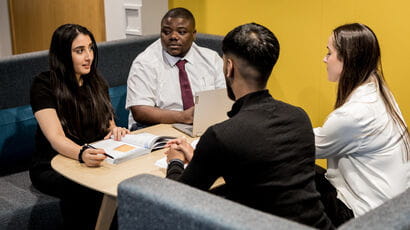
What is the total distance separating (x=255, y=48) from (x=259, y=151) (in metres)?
0.35

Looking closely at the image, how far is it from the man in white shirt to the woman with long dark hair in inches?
14.2

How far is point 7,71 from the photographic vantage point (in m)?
3.20

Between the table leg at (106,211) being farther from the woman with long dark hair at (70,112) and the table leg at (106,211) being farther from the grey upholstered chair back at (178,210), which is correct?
the grey upholstered chair back at (178,210)

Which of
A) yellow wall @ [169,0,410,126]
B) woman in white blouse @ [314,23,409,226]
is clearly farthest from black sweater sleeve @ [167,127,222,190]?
yellow wall @ [169,0,410,126]

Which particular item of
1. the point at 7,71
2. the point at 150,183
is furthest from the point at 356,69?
the point at 7,71

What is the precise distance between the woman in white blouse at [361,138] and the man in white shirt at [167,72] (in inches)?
43.1

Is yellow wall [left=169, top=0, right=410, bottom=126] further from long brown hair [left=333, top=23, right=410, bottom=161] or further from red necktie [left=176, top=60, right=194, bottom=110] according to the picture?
long brown hair [left=333, top=23, right=410, bottom=161]

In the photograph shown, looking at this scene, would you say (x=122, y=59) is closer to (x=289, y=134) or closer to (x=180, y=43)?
(x=180, y=43)

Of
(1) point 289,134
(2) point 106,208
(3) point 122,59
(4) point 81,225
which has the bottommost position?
(4) point 81,225

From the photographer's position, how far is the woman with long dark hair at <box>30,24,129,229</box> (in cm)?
271

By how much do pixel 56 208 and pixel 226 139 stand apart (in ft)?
4.92

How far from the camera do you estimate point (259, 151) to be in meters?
1.73

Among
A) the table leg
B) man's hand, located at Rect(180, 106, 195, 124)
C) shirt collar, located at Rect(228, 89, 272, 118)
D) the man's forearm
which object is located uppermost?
shirt collar, located at Rect(228, 89, 272, 118)

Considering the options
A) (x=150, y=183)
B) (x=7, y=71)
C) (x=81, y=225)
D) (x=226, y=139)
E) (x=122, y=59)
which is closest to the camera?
(x=150, y=183)
